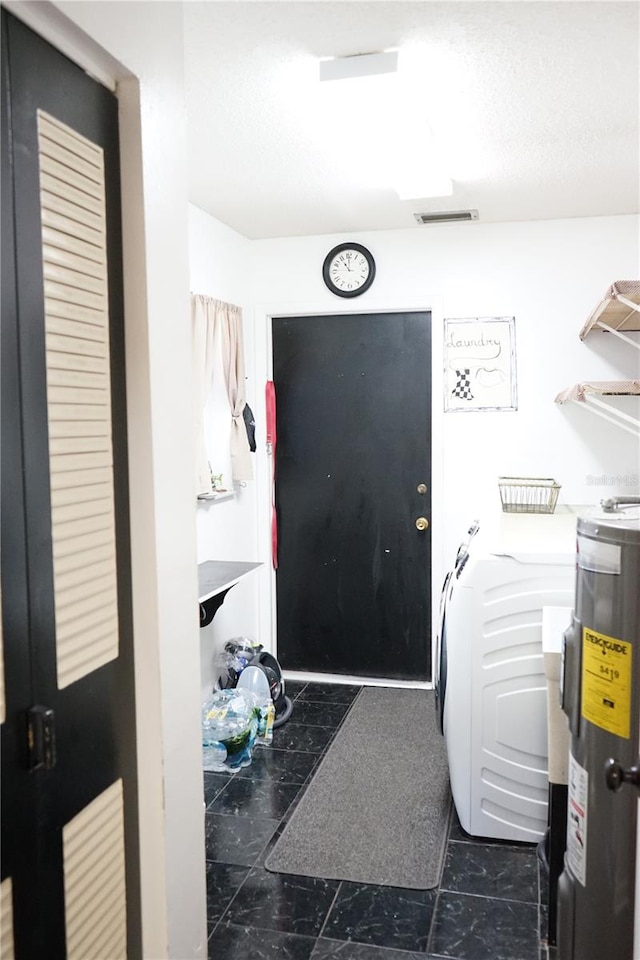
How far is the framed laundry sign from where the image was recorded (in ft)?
13.1

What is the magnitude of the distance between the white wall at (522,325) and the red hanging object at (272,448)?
1.79 feet

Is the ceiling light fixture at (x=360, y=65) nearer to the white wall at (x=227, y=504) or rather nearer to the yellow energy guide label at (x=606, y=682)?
the white wall at (x=227, y=504)

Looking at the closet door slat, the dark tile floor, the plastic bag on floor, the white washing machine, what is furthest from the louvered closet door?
the plastic bag on floor

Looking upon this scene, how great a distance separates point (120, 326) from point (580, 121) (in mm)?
1925

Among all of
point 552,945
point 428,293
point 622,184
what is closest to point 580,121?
point 622,184

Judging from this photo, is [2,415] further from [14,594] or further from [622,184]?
[622,184]

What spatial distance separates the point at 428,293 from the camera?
4059 millimetres

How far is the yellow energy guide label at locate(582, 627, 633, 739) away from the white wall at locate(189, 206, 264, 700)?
84.1 inches

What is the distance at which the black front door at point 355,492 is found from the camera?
414cm

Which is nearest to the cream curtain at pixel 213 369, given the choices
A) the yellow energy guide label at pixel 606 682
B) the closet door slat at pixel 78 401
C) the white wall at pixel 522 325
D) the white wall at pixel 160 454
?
the white wall at pixel 522 325

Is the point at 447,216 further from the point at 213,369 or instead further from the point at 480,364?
the point at 213,369

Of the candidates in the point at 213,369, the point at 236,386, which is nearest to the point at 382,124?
the point at 213,369

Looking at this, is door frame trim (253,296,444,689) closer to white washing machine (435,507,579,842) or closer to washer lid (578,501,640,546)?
white washing machine (435,507,579,842)

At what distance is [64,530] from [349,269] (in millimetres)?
3124
